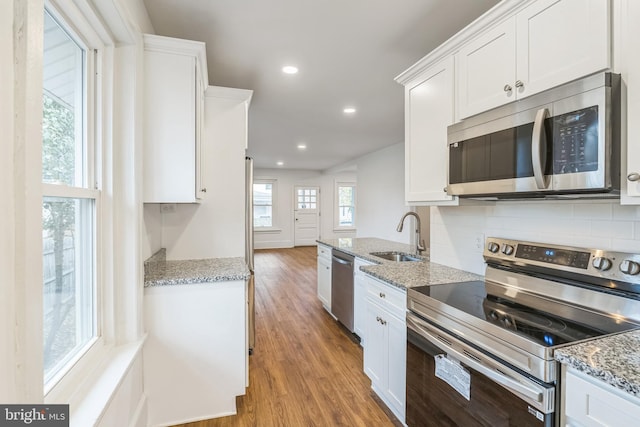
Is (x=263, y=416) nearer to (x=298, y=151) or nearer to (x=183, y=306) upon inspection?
(x=183, y=306)

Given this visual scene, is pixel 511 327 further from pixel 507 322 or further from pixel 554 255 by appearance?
pixel 554 255

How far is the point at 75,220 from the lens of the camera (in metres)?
1.29

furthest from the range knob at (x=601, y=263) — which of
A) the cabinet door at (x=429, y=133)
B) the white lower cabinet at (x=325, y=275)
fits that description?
the white lower cabinet at (x=325, y=275)

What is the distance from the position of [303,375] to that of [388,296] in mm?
1113

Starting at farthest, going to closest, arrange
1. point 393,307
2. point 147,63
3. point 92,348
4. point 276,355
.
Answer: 1. point 276,355
2. point 393,307
3. point 147,63
4. point 92,348

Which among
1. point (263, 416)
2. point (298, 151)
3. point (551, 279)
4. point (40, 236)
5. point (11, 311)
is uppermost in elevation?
point (298, 151)

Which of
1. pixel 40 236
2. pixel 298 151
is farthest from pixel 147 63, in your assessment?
pixel 298 151

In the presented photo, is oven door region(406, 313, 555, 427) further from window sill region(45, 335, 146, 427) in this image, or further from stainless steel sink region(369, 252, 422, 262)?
window sill region(45, 335, 146, 427)

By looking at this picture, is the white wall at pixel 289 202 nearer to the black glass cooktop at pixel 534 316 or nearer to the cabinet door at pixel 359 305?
the cabinet door at pixel 359 305

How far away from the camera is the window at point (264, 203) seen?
30.2ft

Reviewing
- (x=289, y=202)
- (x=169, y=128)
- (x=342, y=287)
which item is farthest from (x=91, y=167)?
(x=289, y=202)

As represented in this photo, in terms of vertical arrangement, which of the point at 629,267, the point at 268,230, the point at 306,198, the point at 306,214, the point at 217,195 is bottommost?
the point at 268,230

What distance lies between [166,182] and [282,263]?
544 cm

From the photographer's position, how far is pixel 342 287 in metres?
3.21
